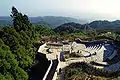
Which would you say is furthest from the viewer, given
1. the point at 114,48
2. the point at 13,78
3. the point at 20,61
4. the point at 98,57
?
the point at 114,48

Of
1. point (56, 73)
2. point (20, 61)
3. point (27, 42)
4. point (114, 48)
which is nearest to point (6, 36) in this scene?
point (20, 61)

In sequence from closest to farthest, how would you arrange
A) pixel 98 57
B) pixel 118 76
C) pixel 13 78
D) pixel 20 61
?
pixel 118 76 → pixel 13 78 → pixel 20 61 → pixel 98 57

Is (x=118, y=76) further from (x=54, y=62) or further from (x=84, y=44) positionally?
(x=84, y=44)

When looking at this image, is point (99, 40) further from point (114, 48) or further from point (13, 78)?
point (13, 78)

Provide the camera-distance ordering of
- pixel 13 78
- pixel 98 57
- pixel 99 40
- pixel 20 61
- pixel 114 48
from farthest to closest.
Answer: pixel 99 40 → pixel 114 48 → pixel 98 57 → pixel 20 61 → pixel 13 78

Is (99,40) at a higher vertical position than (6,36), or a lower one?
lower

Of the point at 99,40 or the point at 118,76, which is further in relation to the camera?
the point at 99,40

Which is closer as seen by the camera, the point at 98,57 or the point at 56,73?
the point at 56,73

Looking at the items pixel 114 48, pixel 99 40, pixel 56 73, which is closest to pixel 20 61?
pixel 56 73

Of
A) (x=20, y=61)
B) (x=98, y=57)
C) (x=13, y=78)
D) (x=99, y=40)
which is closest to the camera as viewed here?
(x=13, y=78)
